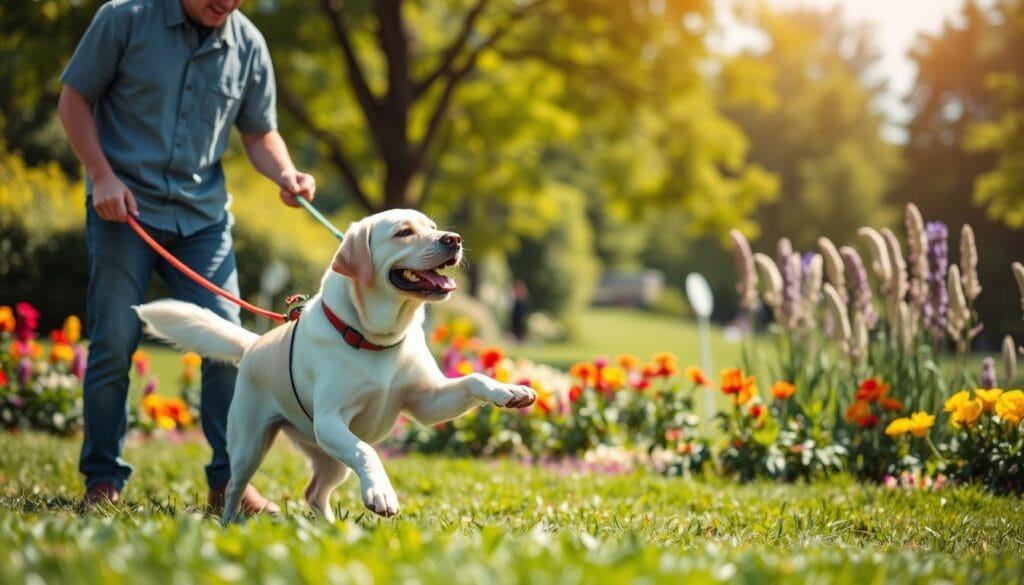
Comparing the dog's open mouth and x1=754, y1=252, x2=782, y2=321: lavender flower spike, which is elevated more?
the dog's open mouth

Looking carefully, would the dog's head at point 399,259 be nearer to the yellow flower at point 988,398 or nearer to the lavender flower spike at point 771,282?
the yellow flower at point 988,398

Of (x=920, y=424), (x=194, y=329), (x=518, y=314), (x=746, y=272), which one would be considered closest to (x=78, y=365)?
(x=194, y=329)

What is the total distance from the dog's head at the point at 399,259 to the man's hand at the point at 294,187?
963 mm

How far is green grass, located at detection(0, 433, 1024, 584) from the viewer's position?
6.88ft

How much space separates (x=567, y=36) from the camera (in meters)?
15.3

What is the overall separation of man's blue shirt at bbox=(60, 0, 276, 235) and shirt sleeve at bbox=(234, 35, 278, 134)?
55 millimetres

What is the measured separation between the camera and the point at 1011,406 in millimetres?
4184

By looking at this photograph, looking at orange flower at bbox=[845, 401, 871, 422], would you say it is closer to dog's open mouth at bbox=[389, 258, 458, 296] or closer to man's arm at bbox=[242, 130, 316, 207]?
dog's open mouth at bbox=[389, 258, 458, 296]

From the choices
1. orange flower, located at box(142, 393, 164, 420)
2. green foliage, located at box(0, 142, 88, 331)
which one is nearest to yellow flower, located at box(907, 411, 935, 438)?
orange flower, located at box(142, 393, 164, 420)

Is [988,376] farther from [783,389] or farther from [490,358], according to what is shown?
[490,358]

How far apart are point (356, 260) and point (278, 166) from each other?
1311 millimetres

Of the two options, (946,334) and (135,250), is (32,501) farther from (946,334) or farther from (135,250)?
(946,334)

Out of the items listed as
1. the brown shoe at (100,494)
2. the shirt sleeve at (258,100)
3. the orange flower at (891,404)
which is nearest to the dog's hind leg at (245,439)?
the brown shoe at (100,494)

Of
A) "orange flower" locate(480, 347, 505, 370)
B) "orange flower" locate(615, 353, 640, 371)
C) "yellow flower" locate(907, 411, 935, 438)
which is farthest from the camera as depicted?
"orange flower" locate(615, 353, 640, 371)
